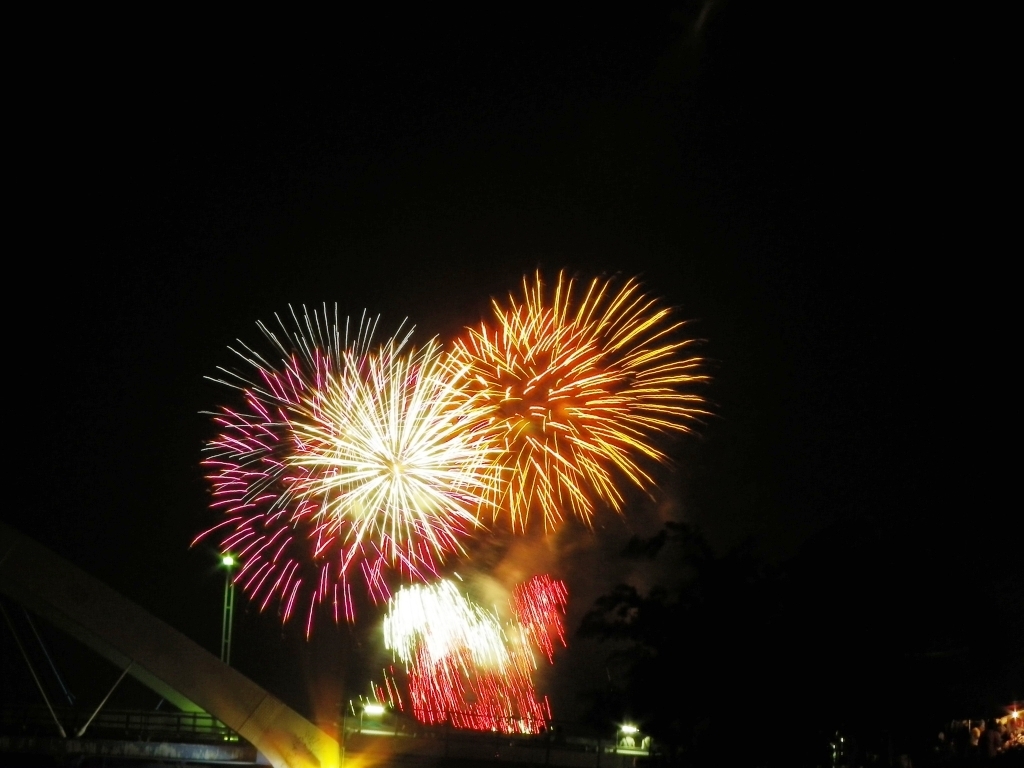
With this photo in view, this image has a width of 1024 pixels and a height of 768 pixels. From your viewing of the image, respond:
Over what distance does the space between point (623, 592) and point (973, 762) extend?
5.05 metres

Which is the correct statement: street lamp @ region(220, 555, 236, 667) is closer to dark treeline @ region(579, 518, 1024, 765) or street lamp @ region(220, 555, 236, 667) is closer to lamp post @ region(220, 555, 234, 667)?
lamp post @ region(220, 555, 234, 667)

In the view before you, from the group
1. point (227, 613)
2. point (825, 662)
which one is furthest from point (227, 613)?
point (825, 662)

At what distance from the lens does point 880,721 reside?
1415 centimetres

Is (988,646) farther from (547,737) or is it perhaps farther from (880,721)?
(547,737)

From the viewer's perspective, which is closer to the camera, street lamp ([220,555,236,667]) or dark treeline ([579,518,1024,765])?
dark treeline ([579,518,1024,765])

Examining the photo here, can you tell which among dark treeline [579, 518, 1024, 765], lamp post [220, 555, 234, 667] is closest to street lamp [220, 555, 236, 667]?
lamp post [220, 555, 234, 667]

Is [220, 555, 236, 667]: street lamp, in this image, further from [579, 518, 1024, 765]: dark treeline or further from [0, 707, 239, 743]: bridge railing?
[579, 518, 1024, 765]: dark treeline

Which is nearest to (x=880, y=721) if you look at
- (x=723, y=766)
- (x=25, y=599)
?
(x=723, y=766)


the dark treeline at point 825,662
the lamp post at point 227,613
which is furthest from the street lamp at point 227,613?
the dark treeline at point 825,662

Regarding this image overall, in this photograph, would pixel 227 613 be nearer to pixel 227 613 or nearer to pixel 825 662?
pixel 227 613

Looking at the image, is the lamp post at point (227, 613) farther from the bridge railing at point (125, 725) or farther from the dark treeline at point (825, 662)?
the dark treeline at point (825, 662)

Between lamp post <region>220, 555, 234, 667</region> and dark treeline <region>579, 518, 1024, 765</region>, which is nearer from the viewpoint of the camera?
dark treeline <region>579, 518, 1024, 765</region>

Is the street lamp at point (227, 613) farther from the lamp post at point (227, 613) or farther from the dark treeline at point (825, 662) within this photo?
the dark treeline at point (825, 662)

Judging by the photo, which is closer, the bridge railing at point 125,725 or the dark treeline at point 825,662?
the dark treeline at point 825,662
